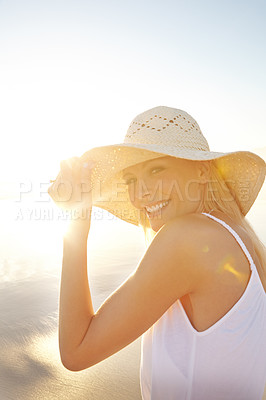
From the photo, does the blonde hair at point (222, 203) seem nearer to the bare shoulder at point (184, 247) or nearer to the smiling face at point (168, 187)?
the smiling face at point (168, 187)

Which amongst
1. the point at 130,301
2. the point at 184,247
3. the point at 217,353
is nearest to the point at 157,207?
the point at 184,247

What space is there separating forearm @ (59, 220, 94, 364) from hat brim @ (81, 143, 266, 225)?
47 cm

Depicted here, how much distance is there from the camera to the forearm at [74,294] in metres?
1.26

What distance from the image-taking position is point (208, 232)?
1.33m

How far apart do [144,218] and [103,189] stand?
403 mm

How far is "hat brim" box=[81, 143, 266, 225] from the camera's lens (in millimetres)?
1735

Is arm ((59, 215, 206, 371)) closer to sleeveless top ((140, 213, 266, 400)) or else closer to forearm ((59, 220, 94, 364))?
forearm ((59, 220, 94, 364))

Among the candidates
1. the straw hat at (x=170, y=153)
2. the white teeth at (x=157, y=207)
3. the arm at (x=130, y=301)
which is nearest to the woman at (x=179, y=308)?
the arm at (x=130, y=301)

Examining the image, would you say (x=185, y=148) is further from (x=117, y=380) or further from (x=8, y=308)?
(x=8, y=308)

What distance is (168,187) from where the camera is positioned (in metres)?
1.75

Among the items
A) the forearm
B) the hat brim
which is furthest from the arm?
the hat brim

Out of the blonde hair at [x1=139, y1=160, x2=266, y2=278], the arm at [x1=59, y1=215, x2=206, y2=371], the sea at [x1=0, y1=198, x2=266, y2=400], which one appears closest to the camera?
the arm at [x1=59, y1=215, x2=206, y2=371]

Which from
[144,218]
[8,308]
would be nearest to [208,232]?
[144,218]

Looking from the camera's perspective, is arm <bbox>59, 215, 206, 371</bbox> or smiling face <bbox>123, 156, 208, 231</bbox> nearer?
arm <bbox>59, 215, 206, 371</bbox>
